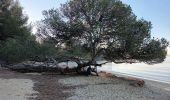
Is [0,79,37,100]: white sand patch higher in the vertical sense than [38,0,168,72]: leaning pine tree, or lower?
lower

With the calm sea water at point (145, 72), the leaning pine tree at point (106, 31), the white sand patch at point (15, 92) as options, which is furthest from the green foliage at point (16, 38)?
the calm sea water at point (145, 72)

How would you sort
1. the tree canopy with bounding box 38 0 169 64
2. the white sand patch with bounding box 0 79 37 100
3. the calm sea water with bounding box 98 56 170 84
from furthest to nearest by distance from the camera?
the calm sea water with bounding box 98 56 170 84
the tree canopy with bounding box 38 0 169 64
the white sand patch with bounding box 0 79 37 100

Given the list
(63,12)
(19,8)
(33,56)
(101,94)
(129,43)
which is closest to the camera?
(101,94)

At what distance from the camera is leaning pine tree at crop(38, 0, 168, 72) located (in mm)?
29641

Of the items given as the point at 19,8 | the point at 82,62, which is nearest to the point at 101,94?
the point at 82,62

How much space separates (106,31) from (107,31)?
81 mm

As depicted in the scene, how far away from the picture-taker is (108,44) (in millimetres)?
30656

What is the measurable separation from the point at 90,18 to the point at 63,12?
98.4 inches

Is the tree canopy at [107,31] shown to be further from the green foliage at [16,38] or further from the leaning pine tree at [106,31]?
the green foliage at [16,38]

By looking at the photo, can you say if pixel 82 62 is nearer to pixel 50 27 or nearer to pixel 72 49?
pixel 72 49

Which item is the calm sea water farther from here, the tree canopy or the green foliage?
the green foliage

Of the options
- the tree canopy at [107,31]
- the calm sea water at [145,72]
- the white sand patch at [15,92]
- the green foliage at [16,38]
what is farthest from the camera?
the calm sea water at [145,72]

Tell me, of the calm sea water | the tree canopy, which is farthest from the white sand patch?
the calm sea water

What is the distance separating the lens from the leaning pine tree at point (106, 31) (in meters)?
29.6
